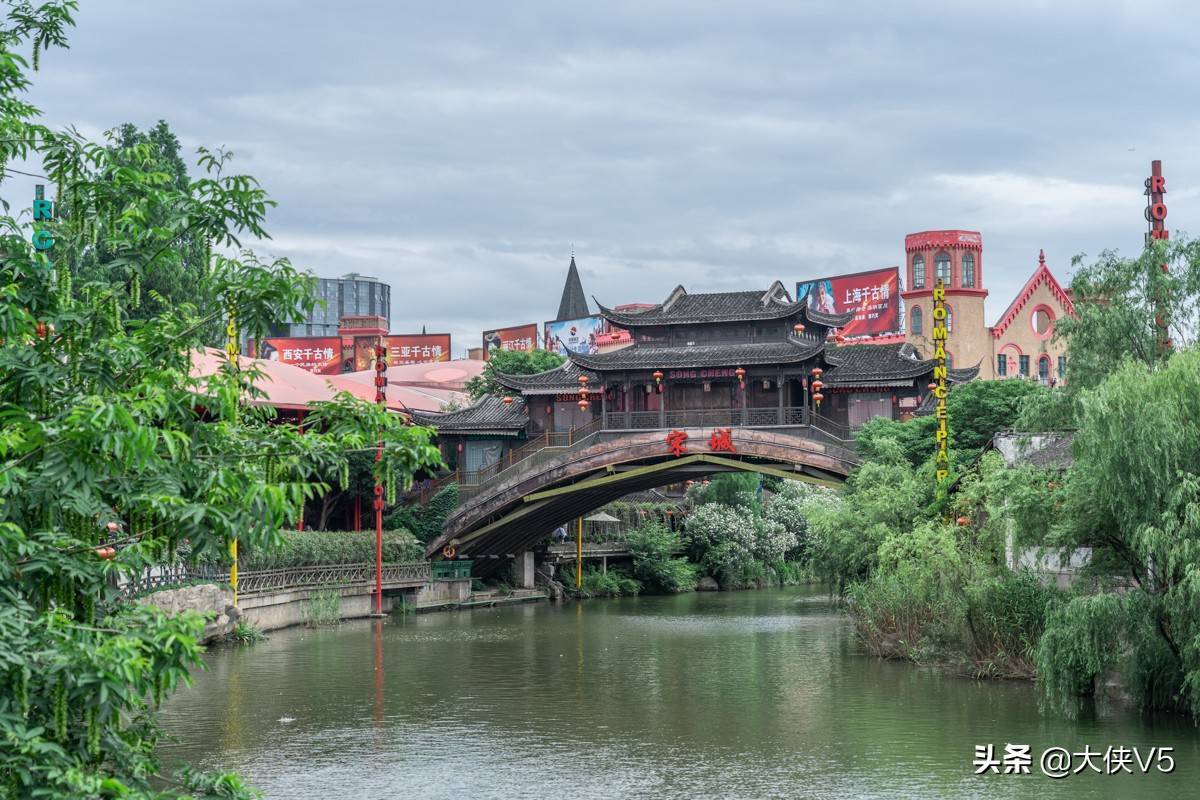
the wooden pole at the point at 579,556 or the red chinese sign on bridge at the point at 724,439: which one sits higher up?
the red chinese sign on bridge at the point at 724,439

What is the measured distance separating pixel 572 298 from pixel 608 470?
59.5 metres

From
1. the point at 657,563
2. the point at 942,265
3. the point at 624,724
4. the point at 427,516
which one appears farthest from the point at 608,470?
the point at 942,265

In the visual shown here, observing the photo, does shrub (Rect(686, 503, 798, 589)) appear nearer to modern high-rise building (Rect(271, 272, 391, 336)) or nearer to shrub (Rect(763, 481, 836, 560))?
shrub (Rect(763, 481, 836, 560))

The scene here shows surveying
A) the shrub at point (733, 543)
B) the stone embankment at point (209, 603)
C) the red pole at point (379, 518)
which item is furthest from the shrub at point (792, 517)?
the stone embankment at point (209, 603)

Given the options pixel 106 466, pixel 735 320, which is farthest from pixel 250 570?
pixel 106 466

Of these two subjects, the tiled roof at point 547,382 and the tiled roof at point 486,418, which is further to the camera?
the tiled roof at point 486,418

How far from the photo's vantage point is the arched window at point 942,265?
68.9 metres

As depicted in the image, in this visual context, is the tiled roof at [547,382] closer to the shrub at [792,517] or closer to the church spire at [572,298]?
the shrub at [792,517]

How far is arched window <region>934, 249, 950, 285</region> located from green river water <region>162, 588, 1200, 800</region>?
40.0 m

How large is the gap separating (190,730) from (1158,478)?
14.0 metres

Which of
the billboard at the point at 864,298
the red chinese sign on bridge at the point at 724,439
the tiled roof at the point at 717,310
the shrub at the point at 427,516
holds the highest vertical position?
the billboard at the point at 864,298

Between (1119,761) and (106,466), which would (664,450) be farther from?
(106,466)

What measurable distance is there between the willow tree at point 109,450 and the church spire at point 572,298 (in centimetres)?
9026

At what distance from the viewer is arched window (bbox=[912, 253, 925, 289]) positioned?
69.6 metres
